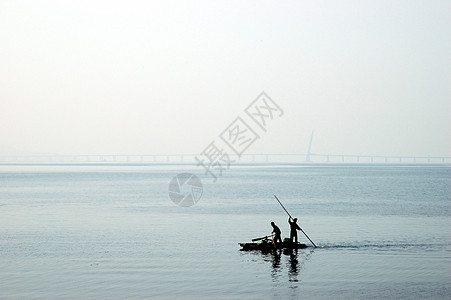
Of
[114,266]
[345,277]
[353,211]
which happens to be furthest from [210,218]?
[345,277]

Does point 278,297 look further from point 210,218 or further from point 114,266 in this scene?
point 210,218

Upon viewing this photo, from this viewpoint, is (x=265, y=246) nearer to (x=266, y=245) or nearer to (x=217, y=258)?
(x=266, y=245)

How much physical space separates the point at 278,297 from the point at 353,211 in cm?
3671

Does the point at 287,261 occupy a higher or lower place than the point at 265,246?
lower

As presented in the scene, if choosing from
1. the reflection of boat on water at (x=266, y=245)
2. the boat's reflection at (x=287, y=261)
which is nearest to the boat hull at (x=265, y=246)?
the reflection of boat on water at (x=266, y=245)

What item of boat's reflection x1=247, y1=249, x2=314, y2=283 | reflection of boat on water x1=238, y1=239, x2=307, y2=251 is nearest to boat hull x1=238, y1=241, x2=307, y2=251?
reflection of boat on water x1=238, y1=239, x2=307, y2=251

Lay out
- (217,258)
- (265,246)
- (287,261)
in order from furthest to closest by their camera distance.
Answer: (265,246), (217,258), (287,261)

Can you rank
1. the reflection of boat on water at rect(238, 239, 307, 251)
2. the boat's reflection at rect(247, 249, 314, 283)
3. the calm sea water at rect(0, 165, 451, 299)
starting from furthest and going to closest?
the reflection of boat on water at rect(238, 239, 307, 251), the boat's reflection at rect(247, 249, 314, 283), the calm sea water at rect(0, 165, 451, 299)

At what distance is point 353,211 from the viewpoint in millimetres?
56406

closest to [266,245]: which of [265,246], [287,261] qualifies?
[265,246]

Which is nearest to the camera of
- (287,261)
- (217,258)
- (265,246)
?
(287,261)

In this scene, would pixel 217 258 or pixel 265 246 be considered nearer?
pixel 217 258

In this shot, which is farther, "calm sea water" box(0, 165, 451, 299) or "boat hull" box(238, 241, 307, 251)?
"boat hull" box(238, 241, 307, 251)

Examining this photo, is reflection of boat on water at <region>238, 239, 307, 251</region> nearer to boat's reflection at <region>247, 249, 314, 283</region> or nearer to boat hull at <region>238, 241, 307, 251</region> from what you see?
boat hull at <region>238, 241, 307, 251</region>
